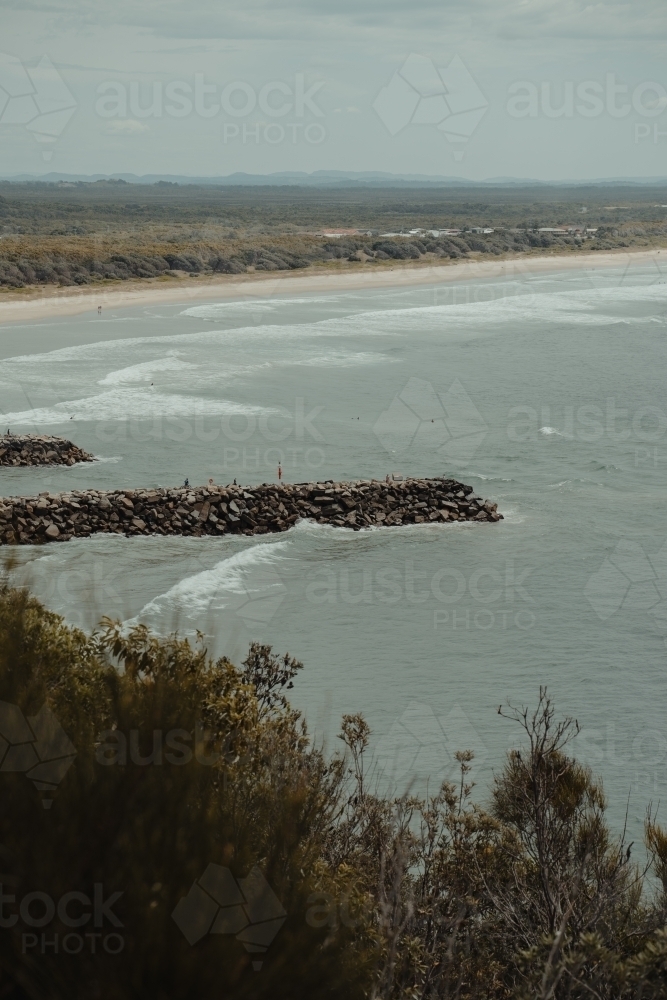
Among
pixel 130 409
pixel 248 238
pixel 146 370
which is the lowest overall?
pixel 130 409

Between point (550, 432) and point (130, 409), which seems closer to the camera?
point (550, 432)

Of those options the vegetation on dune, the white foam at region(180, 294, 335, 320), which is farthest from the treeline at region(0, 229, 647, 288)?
the white foam at region(180, 294, 335, 320)

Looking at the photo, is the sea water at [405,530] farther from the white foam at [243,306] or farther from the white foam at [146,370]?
the white foam at [243,306]

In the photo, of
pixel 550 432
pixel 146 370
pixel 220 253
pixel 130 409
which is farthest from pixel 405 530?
pixel 220 253

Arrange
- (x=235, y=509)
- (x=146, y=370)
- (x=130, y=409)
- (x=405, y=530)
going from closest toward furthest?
(x=235, y=509) → (x=405, y=530) → (x=130, y=409) → (x=146, y=370)

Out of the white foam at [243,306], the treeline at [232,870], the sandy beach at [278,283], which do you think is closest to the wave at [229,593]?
the treeline at [232,870]

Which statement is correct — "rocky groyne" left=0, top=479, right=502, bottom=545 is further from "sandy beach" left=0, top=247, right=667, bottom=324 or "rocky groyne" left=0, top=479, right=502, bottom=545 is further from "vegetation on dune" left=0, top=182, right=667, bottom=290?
"vegetation on dune" left=0, top=182, right=667, bottom=290

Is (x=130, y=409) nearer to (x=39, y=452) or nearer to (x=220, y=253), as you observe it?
(x=39, y=452)
